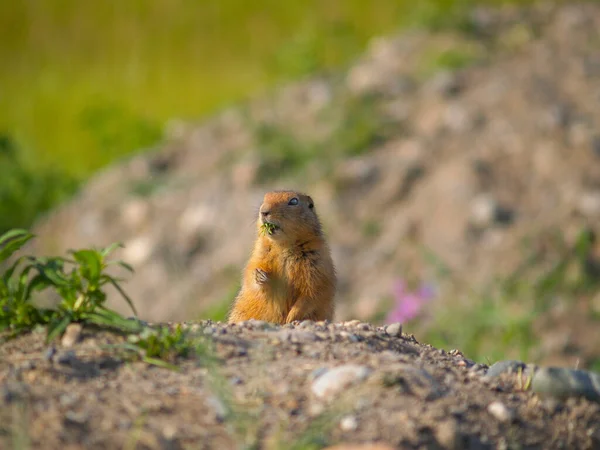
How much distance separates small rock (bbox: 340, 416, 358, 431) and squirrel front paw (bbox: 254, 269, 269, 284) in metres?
2.44

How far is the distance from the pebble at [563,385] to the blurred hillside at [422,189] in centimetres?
383

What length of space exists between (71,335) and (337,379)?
3.58 feet

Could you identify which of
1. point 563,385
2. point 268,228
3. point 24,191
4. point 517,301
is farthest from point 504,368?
point 24,191

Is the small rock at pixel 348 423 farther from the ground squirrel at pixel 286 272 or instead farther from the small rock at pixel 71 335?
the ground squirrel at pixel 286 272

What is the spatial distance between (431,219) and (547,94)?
2.09 m

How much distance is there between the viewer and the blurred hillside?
859cm

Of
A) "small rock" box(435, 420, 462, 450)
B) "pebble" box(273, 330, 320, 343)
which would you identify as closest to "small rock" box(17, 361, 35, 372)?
"pebble" box(273, 330, 320, 343)

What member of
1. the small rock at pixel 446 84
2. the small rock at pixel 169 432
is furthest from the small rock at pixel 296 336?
the small rock at pixel 446 84

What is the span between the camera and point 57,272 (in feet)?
12.6

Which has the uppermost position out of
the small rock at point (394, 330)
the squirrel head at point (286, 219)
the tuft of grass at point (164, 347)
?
the squirrel head at point (286, 219)

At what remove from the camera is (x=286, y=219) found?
601cm

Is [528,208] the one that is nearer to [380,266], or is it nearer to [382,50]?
[380,266]

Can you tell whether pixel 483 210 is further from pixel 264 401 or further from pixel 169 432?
pixel 169 432

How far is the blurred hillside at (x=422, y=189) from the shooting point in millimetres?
8594
